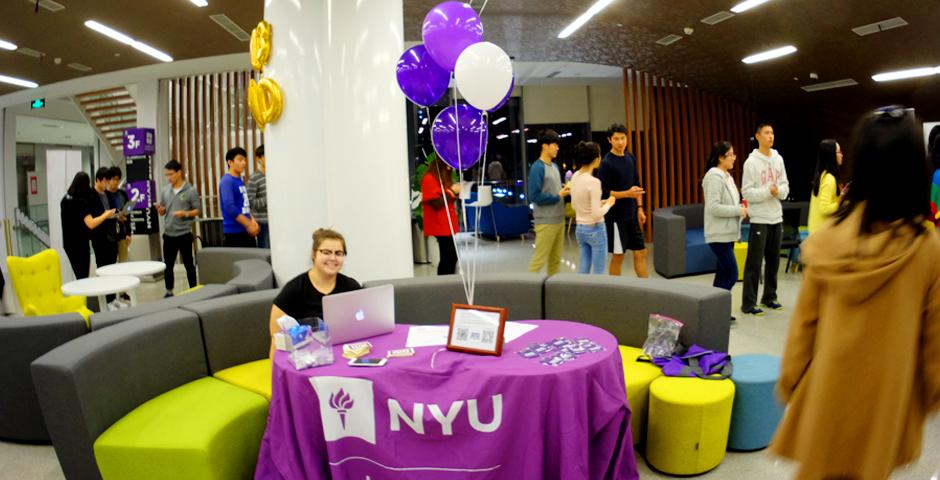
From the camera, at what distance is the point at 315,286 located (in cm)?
301

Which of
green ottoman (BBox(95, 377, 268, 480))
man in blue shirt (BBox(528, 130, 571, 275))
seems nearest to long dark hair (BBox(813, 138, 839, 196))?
man in blue shirt (BBox(528, 130, 571, 275))

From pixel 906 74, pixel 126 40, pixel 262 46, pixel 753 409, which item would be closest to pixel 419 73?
pixel 262 46

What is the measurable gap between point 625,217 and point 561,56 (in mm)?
6376

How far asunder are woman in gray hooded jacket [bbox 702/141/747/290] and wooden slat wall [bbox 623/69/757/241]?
606cm

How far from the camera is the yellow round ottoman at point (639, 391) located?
2.88 metres

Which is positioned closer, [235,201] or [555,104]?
[235,201]

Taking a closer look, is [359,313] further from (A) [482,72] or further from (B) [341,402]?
(A) [482,72]

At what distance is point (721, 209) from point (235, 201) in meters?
4.11

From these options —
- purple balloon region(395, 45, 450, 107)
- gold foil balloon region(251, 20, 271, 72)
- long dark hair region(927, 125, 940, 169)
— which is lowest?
long dark hair region(927, 125, 940, 169)

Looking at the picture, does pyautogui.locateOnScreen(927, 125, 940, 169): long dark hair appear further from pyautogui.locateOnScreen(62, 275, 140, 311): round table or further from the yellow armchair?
the yellow armchair

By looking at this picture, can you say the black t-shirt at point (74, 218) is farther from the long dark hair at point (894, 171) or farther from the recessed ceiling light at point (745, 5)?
the recessed ceiling light at point (745, 5)

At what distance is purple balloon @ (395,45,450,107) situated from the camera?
138 inches

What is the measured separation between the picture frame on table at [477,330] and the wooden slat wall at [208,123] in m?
8.82

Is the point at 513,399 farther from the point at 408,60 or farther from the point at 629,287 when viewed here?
the point at 408,60
